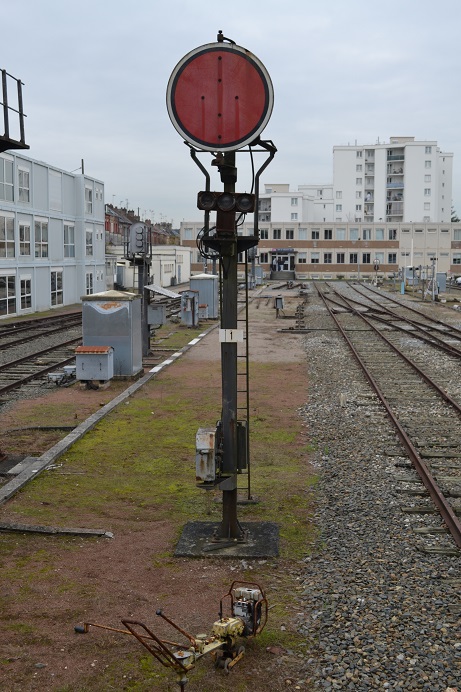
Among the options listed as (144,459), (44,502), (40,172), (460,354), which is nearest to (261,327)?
(460,354)

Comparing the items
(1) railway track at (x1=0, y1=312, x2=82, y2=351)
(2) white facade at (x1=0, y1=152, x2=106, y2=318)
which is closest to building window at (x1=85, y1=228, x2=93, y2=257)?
(2) white facade at (x1=0, y1=152, x2=106, y2=318)

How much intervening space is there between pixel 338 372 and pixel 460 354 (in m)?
4.47

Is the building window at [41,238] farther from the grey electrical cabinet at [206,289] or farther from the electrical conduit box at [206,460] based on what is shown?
the electrical conduit box at [206,460]

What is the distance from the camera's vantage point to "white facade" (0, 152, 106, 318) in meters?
35.5

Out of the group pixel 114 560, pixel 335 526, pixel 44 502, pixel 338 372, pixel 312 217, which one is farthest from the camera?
pixel 312 217

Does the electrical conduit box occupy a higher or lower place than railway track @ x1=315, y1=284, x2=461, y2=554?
higher

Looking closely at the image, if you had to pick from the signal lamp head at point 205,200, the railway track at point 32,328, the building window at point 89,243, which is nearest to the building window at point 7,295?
the railway track at point 32,328

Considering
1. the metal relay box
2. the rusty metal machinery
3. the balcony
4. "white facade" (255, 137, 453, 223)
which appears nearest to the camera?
the rusty metal machinery

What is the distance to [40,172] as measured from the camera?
40.2 meters

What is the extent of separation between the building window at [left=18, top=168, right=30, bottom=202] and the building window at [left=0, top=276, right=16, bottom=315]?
4717 mm

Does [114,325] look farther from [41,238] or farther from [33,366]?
[41,238]

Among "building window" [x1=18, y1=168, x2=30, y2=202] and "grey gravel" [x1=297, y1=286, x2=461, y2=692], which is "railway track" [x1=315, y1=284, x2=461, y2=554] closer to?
"grey gravel" [x1=297, y1=286, x2=461, y2=692]

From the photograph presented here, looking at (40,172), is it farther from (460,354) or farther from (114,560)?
(114,560)

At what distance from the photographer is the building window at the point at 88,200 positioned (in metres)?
47.5
